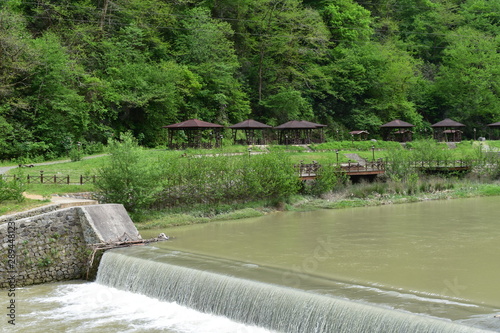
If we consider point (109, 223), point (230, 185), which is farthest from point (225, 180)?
point (109, 223)

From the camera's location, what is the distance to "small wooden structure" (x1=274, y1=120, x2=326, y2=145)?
5625cm

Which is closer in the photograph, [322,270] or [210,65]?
[322,270]

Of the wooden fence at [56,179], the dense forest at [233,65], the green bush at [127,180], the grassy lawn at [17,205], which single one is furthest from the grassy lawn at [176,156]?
the dense forest at [233,65]

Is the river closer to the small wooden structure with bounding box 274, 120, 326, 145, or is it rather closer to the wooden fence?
the wooden fence

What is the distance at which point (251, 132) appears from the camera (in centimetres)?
6134

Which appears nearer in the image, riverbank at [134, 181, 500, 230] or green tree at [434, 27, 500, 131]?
riverbank at [134, 181, 500, 230]

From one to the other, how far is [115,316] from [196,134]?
38.1m

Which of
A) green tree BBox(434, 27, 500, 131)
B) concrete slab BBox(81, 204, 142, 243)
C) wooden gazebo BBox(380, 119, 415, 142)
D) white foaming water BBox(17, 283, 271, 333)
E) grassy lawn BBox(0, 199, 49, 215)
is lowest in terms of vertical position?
white foaming water BBox(17, 283, 271, 333)

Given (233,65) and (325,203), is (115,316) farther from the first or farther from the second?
(233,65)

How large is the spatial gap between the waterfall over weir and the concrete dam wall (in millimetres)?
1786

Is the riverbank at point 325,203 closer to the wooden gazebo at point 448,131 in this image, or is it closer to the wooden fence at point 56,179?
the wooden fence at point 56,179

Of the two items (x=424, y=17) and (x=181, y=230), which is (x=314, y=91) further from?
(x=181, y=230)

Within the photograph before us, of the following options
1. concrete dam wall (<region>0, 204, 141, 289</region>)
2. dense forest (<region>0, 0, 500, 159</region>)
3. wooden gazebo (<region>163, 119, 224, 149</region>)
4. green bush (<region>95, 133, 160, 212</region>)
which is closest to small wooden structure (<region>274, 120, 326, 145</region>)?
dense forest (<region>0, 0, 500, 159</region>)

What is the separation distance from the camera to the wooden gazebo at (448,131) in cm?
6638
